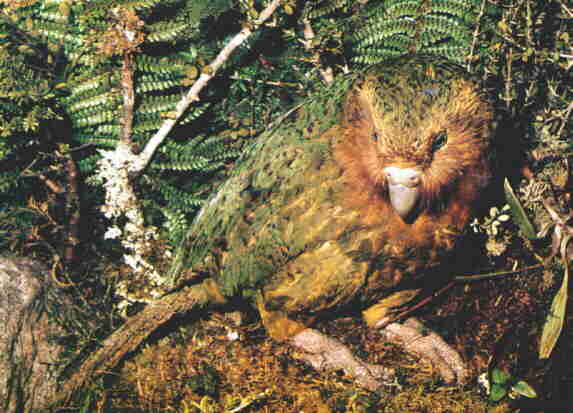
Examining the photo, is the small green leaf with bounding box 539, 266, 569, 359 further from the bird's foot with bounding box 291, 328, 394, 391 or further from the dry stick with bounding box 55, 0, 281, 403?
the dry stick with bounding box 55, 0, 281, 403

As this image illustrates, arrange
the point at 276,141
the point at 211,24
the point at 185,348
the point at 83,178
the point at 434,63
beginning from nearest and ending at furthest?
the point at 434,63
the point at 276,141
the point at 185,348
the point at 211,24
the point at 83,178

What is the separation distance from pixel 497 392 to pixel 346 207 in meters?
1.32

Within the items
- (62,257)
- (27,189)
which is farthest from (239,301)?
(27,189)

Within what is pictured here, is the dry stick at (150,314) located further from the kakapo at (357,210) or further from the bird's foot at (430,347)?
the bird's foot at (430,347)

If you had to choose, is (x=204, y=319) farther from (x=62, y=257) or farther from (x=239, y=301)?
(x=62, y=257)

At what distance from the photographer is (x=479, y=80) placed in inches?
105

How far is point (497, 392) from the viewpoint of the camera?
2773mm

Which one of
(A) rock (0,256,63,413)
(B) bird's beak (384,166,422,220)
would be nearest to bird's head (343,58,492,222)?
(B) bird's beak (384,166,422,220)

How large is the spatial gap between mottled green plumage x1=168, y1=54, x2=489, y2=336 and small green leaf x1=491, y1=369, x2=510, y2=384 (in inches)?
24.9

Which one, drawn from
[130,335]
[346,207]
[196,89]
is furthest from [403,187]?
[130,335]

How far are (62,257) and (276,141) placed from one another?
1799 millimetres

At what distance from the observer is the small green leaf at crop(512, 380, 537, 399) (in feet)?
8.72

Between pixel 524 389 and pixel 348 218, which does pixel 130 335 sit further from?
pixel 524 389

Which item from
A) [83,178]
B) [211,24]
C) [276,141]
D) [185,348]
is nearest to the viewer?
[276,141]
